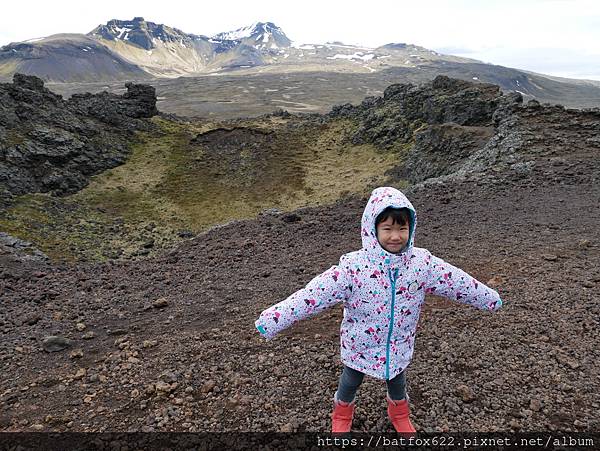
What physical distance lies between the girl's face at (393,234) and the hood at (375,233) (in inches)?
2.7

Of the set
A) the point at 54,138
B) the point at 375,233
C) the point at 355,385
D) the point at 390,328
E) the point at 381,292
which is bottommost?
the point at 54,138

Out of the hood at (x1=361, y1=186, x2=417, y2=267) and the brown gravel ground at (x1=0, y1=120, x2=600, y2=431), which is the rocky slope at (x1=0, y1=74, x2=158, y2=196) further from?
the hood at (x1=361, y1=186, x2=417, y2=267)

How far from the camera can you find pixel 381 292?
422cm

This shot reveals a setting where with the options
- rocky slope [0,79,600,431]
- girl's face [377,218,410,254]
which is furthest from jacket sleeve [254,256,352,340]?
rocky slope [0,79,600,431]

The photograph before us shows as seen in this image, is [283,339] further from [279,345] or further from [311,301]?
[311,301]

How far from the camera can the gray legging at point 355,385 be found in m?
4.62

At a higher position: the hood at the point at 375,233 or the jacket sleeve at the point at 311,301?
the hood at the point at 375,233

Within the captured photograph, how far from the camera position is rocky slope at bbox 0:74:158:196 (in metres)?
28.9

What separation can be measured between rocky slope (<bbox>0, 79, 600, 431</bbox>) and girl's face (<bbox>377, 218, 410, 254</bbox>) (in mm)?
2474

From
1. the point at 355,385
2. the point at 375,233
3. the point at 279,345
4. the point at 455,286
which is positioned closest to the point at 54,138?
the point at 279,345

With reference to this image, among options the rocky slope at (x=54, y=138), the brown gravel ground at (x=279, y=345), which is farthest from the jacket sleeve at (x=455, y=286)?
the rocky slope at (x=54, y=138)

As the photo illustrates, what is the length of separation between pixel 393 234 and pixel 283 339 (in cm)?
405

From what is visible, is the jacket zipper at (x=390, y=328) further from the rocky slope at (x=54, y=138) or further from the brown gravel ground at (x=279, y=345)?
the rocky slope at (x=54, y=138)

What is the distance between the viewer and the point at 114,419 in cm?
556
